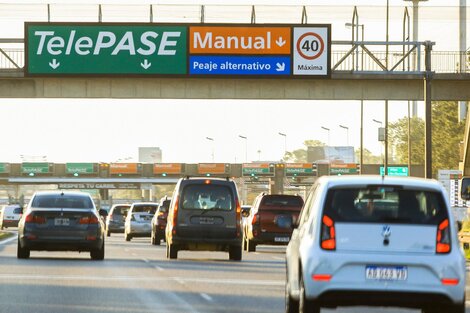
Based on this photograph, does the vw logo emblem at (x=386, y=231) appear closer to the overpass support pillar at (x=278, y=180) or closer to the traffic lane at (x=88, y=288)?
the traffic lane at (x=88, y=288)

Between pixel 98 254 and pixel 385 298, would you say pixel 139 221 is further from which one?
pixel 385 298

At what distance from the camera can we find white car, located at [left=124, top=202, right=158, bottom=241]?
56219mm

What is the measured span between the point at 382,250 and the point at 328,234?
0.57 metres

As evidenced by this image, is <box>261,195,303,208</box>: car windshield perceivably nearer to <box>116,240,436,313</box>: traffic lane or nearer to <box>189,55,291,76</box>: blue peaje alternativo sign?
<box>116,240,436,313</box>: traffic lane

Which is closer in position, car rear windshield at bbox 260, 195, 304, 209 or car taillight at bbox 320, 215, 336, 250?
car taillight at bbox 320, 215, 336, 250

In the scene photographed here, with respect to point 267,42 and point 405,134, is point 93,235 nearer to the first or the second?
point 267,42

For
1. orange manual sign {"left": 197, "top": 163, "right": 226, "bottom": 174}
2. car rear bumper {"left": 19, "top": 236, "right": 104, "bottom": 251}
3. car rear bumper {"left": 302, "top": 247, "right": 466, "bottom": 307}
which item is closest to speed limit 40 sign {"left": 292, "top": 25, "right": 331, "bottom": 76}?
car rear bumper {"left": 19, "top": 236, "right": 104, "bottom": 251}

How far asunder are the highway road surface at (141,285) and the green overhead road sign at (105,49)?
14986 mm

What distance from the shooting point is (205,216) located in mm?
33688

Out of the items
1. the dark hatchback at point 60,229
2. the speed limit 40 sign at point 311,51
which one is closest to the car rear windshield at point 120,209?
the speed limit 40 sign at point 311,51

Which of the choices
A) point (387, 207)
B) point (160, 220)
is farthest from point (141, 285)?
point (160, 220)

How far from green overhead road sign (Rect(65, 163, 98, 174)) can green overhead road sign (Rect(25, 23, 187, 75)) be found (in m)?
89.6

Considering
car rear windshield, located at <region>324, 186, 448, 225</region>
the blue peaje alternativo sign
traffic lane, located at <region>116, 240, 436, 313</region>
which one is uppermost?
the blue peaje alternativo sign

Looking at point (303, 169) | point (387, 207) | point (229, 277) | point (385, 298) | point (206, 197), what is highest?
point (303, 169)
